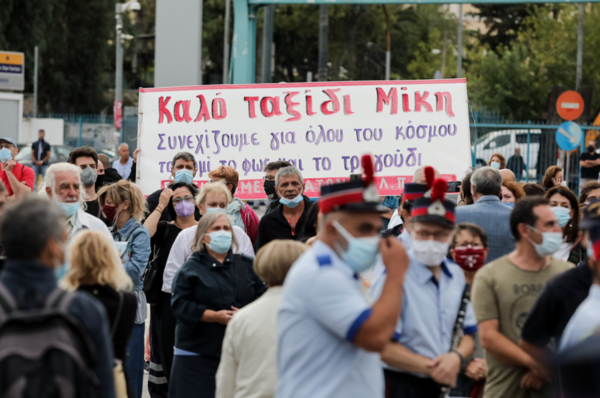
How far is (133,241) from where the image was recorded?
240 inches

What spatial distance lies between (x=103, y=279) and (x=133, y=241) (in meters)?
1.98

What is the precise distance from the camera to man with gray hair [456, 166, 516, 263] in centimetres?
556

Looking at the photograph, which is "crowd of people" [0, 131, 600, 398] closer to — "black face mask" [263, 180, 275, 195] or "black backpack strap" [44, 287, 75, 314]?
"black backpack strap" [44, 287, 75, 314]

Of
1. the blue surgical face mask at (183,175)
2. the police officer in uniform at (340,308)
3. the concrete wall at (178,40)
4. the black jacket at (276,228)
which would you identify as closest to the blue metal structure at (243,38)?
the concrete wall at (178,40)

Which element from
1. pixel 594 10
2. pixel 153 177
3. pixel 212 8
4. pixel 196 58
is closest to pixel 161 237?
pixel 153 177

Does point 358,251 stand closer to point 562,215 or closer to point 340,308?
point 340,308

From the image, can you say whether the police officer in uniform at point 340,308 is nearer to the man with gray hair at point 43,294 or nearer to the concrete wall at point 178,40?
the man with gray hair at point 43,294

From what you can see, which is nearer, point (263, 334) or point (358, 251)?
point (358, 251)

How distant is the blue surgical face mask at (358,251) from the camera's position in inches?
122

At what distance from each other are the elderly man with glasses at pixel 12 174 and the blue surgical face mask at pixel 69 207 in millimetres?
1516

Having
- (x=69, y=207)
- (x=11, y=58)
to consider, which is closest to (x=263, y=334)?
(x=69, y=207)

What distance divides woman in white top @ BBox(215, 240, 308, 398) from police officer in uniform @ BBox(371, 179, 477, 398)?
1.79 feet

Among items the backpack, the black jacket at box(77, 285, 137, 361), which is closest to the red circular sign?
the black jacket at box(77, 285, 137, 361)

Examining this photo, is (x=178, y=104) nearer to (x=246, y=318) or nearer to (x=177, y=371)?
(x=177, y=371)
